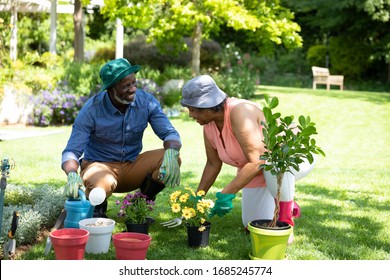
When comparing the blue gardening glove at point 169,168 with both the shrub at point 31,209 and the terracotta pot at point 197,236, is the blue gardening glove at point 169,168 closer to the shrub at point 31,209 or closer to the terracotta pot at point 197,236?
the terracotta pot at point 197,236

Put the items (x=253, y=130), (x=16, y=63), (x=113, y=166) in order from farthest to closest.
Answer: (x=16, y=63) → (x=113, y=166) → (x=253, y=130)

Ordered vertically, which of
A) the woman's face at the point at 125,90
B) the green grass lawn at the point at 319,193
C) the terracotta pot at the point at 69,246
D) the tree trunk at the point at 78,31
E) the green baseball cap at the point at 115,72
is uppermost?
the tree trunk at the point at 78,31

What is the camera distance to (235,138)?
148 inches

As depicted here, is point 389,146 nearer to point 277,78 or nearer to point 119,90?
point 119,90

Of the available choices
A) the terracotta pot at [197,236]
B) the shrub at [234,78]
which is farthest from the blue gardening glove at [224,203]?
the shrub at [234,78]

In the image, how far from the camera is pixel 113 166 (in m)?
4.18

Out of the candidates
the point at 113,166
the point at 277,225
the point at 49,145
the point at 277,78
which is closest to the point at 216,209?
the point at 277,225

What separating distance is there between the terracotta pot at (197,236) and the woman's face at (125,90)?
1.04 metres

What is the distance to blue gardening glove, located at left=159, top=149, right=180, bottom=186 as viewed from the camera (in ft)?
12.5

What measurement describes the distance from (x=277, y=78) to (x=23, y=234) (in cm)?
2191

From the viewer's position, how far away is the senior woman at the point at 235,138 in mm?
3551

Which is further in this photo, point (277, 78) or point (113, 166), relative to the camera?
point (277, 78)

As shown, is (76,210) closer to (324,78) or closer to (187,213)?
(187,213)

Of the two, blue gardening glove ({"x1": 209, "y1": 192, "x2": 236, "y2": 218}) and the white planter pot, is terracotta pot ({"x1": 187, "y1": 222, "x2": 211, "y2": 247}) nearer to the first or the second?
blue gardening glove ({"x1": 209, "y1": 192, "x2": 236, "y2": 218})
